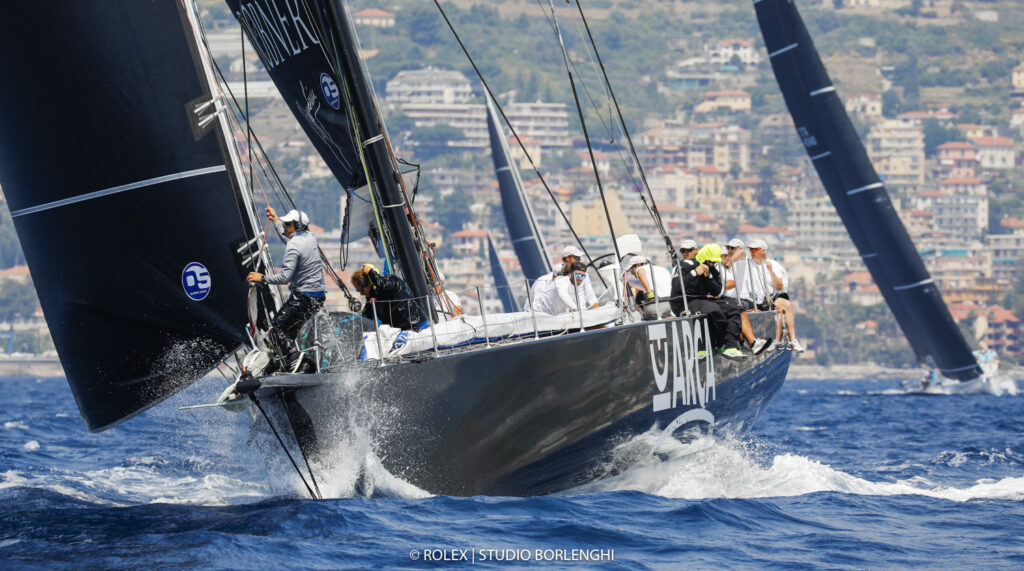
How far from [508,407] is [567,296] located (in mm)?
886

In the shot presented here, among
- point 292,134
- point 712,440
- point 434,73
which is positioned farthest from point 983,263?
point 712,440

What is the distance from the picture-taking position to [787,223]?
11888cm

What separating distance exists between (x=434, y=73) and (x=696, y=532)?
15369cm

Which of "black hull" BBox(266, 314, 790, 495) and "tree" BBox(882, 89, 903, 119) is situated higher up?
"black hull" BBox(266, 314, 790, 495)

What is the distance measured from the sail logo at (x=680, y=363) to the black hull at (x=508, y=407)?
0.02m

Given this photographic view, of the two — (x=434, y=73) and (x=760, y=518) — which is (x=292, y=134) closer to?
(x=434, y=73)

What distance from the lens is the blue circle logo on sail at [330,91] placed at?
7.74 m

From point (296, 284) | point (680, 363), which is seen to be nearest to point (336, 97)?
point (296, 284)

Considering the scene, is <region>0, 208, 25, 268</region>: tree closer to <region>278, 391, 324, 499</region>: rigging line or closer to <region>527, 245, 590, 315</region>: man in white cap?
<region>527, 245, 590, 315</region>: man in white cap

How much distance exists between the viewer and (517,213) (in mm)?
21875

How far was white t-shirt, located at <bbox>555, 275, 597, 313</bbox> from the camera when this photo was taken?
7156mm

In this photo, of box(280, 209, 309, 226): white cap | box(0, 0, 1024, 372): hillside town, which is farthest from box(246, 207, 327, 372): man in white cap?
box(0, 0, 1024, 372): hillside town

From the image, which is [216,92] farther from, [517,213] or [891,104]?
[891,104]

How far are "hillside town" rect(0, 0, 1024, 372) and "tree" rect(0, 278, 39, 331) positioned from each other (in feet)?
1.33
